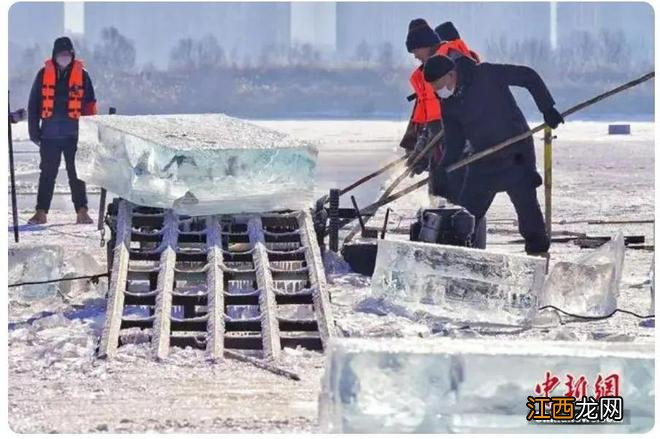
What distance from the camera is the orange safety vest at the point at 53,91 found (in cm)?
1316

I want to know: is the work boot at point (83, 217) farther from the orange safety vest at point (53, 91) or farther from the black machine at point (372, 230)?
the black machine at point (372, 230)

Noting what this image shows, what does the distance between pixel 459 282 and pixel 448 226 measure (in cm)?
90

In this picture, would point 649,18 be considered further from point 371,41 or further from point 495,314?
point 495,314

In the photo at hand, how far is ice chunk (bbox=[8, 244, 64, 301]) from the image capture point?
28.7 ft

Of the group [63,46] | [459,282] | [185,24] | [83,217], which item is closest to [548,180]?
[459,282]

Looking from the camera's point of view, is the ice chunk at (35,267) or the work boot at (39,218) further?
the work boot at (39,218)

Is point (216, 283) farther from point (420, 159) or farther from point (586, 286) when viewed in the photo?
point (420, 159)

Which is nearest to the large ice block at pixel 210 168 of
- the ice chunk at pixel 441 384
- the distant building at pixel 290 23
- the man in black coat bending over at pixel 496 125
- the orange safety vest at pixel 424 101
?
the man in black coat bending over at pixel 496 125

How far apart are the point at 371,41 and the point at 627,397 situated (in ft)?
304

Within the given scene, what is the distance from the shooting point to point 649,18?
8750cm

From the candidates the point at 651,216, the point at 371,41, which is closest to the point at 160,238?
the point at 651,216

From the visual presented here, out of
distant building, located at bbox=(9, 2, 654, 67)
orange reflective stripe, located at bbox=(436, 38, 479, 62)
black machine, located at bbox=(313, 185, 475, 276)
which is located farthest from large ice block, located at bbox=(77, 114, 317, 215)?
distant building, located at bbox=(9, 2, 654, 67)

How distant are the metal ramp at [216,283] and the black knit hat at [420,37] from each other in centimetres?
250

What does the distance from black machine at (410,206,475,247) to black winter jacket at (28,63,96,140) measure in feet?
16.0
